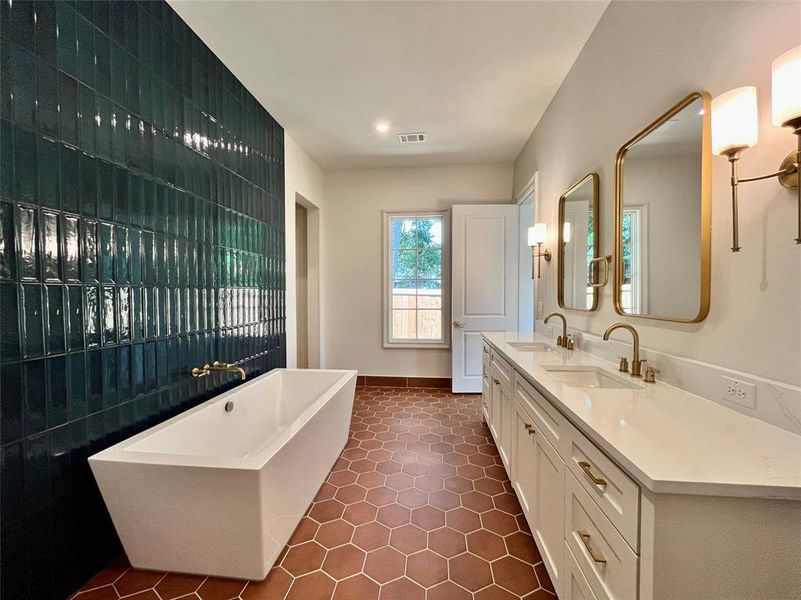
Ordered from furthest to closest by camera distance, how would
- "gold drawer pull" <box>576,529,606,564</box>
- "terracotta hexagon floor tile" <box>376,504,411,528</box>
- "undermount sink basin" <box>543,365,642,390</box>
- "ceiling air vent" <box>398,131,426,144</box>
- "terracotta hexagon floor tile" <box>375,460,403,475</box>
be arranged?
1. "ceiling air vent" <box>398,131,426,144</box>
2. "terracotta hexagon floor tile" <box>375,460,403,475</box>
3. "terracotta hexagon floor tile" <box>376,504,411,528</box>
4. "undermount sink basin" <box>543,365,642,390</box>
5. "gold drawer pull" <box>576,529,606,564</box>

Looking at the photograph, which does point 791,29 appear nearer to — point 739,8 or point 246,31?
point 739,8

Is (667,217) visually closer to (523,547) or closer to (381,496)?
(523,547)

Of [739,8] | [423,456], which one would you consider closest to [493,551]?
[423,456]

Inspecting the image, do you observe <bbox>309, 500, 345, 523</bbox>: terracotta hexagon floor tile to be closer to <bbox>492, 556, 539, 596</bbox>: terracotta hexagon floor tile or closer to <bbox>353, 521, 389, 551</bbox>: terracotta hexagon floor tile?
<bbox>353, 521, 389, 551</bbox>: terracotta hexagon floor tile

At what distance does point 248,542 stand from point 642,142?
7.99 ft

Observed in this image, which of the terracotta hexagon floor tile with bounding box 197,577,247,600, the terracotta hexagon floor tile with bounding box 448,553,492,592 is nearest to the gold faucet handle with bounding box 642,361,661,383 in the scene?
the terracotta hexagon floor tile with bounding box 448,553,492,592

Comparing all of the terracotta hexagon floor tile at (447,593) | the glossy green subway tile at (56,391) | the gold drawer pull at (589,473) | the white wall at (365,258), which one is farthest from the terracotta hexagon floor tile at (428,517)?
the white wall at (365,258)

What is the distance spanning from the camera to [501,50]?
212 centimetres

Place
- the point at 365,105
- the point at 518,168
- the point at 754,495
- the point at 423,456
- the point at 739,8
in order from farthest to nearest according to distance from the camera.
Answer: the point at 518,168 → the point at 365,105 → the point at 423,456 → the point at 739,8 → the point at 754,495

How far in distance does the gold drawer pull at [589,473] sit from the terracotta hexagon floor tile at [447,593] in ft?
2.64

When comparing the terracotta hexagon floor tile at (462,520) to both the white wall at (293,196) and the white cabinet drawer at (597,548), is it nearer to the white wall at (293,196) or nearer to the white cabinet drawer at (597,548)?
the white cabinet drawer at (597,548)

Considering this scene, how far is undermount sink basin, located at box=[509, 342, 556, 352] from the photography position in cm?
233

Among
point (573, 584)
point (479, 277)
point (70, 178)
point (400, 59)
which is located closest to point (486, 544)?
point (573, 584)

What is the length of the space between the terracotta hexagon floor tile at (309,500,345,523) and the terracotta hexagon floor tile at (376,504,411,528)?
221mm
